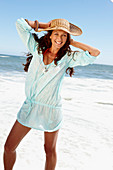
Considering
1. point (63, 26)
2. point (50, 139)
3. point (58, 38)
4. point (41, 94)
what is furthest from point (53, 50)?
point (50, 139)

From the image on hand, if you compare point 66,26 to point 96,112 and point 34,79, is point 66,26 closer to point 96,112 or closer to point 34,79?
point 34,79

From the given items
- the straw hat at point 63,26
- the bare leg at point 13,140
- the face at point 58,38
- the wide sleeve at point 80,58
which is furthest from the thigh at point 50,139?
the straw hat at point 63,26

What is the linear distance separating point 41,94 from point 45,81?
0.43ft

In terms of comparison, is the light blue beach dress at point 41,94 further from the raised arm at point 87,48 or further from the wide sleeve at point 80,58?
the raised arm at point 87,48

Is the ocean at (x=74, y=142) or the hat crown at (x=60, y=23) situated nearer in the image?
the hat crown at (x=60, y=23)

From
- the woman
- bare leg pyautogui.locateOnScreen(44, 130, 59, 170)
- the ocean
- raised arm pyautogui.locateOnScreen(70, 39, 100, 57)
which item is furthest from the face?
the ocean

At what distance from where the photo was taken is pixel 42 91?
73.2 inches

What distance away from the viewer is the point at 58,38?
186 centimetres

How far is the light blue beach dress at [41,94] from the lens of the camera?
1.85 m

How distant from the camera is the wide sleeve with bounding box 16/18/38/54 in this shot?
1876 mm

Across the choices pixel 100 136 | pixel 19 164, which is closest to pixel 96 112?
pixel 100 136

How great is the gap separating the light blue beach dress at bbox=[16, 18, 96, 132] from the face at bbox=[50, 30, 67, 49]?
0.16 m

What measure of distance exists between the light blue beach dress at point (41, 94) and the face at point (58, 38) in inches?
6.3

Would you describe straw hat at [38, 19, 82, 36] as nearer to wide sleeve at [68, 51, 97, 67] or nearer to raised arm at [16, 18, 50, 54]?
raised arm at [16, 18, 50, 54]
